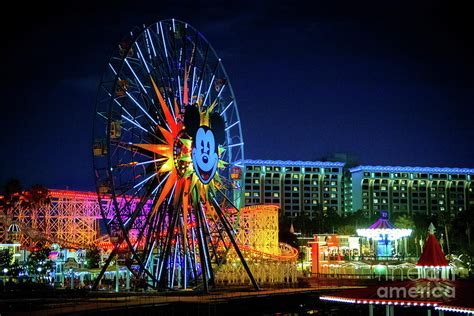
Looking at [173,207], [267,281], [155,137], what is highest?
[155,137]

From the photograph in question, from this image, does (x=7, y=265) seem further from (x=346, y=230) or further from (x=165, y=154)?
(x=346, y=230)

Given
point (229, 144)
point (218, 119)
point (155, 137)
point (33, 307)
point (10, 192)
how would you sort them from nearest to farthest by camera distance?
point (33, 307), point (155, 137), point (218, 119), point (229, 144), point (10, 192)

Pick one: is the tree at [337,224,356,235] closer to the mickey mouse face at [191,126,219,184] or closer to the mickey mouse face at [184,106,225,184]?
the mickey mouse face at [184,106,225,184]

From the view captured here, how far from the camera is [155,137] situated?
5306 centimetres

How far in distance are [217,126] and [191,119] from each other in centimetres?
419

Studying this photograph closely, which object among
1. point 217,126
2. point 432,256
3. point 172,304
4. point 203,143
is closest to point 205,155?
point 203,143

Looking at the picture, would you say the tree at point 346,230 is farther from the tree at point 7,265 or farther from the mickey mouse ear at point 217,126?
the mickey mouse ear at point 217,126

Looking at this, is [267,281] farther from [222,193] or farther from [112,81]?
[112,81]

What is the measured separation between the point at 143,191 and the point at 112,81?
8.84m

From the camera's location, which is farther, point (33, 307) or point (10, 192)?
point (10, 192)

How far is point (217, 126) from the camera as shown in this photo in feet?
191

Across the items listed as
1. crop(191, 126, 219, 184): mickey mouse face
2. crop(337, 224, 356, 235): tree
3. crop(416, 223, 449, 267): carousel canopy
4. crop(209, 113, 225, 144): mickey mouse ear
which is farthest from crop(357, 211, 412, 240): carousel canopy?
crop(416, 223, 449, 267): carousel canopy

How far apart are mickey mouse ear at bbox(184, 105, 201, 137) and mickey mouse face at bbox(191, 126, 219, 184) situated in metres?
0.45

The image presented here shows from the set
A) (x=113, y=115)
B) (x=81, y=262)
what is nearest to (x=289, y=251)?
(x=81, y=262)
